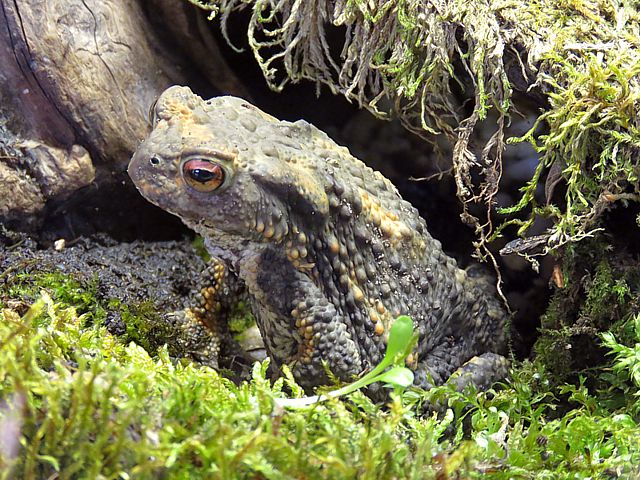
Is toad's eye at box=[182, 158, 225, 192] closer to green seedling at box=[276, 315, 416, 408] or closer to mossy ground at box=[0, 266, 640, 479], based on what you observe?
mossy ground at box=[0, 266, 640, 479]

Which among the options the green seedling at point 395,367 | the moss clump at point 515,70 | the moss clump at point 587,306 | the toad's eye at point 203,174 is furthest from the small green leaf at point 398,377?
the moss clump at point 587,306

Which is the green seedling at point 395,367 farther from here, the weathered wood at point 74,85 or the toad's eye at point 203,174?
the weathered wood at point 74,85

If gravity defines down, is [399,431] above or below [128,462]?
below

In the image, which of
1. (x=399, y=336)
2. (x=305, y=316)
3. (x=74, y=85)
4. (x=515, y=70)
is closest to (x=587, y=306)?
(x=515, y=70)

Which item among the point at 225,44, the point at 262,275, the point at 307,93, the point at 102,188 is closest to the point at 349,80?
the point at 307,93

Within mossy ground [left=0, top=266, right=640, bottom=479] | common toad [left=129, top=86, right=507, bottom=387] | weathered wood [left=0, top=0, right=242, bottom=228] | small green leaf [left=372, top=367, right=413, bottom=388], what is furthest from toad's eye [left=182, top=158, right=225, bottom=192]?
weathered wood [left=0, top=0, right=242, bottom=228]

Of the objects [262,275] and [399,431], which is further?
[262,275]

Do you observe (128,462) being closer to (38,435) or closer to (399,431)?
(38,435)

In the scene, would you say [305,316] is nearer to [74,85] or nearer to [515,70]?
[515,70]
